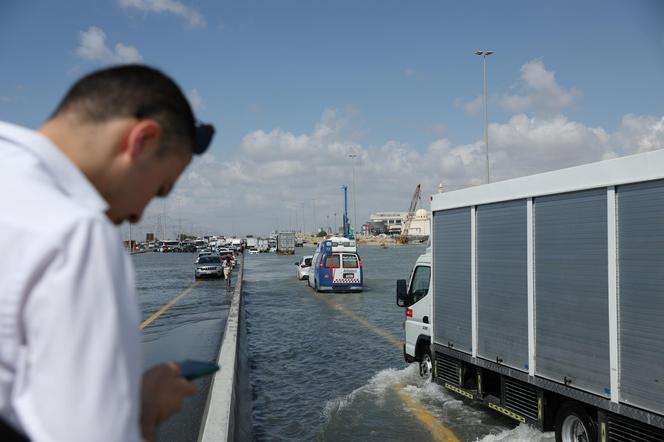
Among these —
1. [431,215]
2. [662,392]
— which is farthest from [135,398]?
[431,215]

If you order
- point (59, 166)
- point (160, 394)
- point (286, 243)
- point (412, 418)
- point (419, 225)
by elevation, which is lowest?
point (412, 418)

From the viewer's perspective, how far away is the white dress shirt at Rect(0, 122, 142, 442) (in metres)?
0.99

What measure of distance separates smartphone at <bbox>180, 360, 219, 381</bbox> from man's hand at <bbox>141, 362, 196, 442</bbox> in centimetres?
2

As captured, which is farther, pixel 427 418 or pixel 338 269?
pixel 338 269

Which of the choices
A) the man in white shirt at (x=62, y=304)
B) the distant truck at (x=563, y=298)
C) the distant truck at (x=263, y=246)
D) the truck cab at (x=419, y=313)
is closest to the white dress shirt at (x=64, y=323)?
the man in white shirt at (x=62, y=304)

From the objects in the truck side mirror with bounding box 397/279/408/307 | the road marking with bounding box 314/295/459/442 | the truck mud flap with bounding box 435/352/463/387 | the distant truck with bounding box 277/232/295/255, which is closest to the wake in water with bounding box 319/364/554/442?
the road marking with bounding box 314/295/459/442

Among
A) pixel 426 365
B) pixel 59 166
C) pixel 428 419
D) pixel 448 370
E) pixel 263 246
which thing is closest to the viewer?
pixel 59 166

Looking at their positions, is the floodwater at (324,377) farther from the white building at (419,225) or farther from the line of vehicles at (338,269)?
the white building at (419,225)

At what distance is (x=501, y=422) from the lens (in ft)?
27.2

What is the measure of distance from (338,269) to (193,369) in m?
28.4

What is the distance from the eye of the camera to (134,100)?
4.33 ft

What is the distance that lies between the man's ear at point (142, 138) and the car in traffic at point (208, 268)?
38761 mm

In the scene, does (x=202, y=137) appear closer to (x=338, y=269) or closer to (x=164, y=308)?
(x=164, y=308)

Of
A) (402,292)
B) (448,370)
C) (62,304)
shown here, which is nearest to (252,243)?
(402,292)
